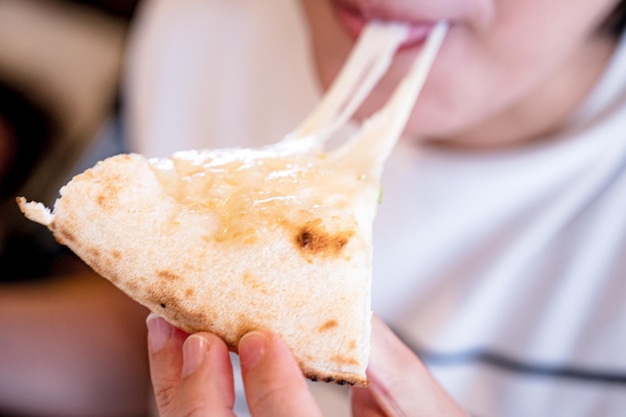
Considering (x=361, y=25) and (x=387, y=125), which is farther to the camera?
(x=361, y=25)

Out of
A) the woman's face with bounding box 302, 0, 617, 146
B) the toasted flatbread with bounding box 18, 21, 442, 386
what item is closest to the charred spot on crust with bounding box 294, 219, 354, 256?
the toasted flatbread with bounding box 18, 21, 442, 386

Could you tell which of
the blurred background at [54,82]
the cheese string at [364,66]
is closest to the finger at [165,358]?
the cheese string at [364,66]

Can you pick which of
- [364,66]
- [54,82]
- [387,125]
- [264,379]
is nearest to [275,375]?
[264,379]

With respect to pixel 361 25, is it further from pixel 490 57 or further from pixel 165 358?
pixel 165 358

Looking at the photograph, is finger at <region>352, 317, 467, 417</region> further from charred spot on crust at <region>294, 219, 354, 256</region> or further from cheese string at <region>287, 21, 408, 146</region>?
cheese string at <region>287, 21, 408, 146</region>

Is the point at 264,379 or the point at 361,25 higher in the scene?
the point at 361,25

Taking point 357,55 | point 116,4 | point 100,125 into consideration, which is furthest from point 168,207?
point 116,4

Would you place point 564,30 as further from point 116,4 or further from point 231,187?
point 116,4
